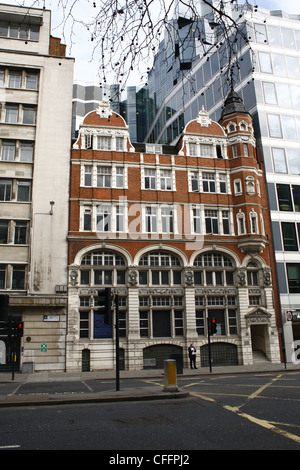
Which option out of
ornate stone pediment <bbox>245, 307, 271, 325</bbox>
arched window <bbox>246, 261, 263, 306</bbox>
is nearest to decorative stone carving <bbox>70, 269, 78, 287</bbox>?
ornate stone pediment <bbox>245, 307, 271, 325</bbox>

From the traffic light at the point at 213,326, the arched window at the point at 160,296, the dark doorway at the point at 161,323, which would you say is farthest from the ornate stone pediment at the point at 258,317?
the traffic light at the point at 213,326

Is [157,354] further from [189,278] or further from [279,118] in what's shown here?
[279,118]

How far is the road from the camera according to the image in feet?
22.1

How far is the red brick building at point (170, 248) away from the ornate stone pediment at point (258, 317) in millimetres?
81

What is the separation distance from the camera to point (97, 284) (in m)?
31.0

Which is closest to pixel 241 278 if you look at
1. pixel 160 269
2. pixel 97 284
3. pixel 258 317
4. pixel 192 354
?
pixel 258 317

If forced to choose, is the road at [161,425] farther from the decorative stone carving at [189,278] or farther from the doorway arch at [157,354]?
the decorative stone carving at [189,278]

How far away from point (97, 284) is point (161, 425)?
75.7ft

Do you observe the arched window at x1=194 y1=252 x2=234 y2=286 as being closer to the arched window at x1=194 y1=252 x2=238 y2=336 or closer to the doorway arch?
the arched window at x1=194 y1=252 x2=238 y2=336

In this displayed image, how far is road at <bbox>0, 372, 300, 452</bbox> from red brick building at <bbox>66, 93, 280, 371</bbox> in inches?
746

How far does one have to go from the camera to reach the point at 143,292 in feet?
103

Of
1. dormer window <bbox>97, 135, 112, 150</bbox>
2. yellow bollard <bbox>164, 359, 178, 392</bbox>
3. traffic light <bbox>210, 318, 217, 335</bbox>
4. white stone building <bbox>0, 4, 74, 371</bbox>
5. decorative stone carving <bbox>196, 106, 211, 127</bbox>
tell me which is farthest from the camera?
decorative stone carving <bbox>196, 106, 211, 127</bbox>
